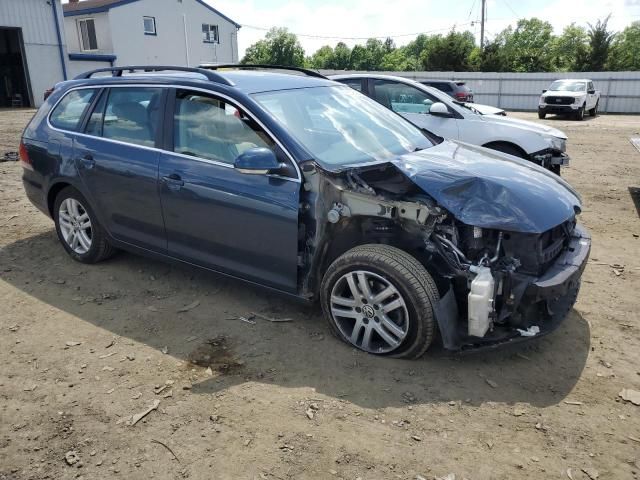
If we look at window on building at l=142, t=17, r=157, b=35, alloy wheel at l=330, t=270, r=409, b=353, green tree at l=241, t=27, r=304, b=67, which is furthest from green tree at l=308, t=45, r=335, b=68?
alloy wheel at l=330, t=270, r=409, b=353

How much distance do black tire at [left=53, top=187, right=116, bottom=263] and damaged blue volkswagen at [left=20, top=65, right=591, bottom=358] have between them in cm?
22

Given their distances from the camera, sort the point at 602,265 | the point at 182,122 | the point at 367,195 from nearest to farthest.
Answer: the point at 367,195, the point at 182,122, the point at 602,265

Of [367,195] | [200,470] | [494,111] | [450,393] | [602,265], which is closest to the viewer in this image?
[200,470]

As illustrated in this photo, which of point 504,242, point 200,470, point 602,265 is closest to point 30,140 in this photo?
point 200,470

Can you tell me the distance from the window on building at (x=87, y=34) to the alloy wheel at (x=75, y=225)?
101 ft

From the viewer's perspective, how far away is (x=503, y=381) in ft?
10.8

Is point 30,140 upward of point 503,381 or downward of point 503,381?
upward

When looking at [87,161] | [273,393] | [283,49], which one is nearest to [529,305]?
[273,393]

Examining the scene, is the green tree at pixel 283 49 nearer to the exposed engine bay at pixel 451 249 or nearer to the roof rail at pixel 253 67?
the roof rail at pixel 253 67

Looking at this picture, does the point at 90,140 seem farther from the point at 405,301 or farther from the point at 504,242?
the point at 504,242

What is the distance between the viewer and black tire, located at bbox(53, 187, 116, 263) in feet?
15.8

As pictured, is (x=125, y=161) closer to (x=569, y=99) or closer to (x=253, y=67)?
(x=253, y=67)

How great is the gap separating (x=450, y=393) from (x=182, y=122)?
2.74 m

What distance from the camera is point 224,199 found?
12.4 feet
